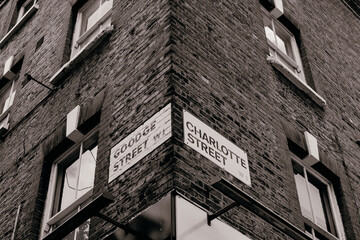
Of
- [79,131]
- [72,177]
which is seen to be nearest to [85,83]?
[79,131]

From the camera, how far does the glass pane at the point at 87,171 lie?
7.61 m

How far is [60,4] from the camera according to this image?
1172 centimetres

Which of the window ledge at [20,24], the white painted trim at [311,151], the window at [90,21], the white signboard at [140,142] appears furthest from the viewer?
the window ledge at [20,24]

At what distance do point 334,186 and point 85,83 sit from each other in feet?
13.3

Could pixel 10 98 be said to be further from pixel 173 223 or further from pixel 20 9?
pixel 173 223

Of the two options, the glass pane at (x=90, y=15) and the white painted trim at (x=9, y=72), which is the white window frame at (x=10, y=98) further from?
the glass pane at (x=90, y=15)

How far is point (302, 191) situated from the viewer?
27.0 feet

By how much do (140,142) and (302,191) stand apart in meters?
2.84

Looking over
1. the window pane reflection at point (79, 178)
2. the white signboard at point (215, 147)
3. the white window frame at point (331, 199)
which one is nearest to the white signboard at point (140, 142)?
the white signboard at point (215, 147)

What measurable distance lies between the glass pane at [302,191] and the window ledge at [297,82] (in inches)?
58.3

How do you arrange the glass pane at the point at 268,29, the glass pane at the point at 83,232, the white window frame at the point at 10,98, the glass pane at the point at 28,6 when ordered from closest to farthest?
the glass pane at the point at 83,232
the glass pane at the point at 268,29
the white window frame at the point at 10,98
the glass pane at the point at 28,6

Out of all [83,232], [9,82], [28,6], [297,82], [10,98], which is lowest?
[83,232]

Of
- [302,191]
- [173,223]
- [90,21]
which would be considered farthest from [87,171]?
[90,21]

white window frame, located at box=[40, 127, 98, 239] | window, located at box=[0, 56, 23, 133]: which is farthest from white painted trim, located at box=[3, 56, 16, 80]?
white window frame, located at box=[40, 127, 98, 239]
